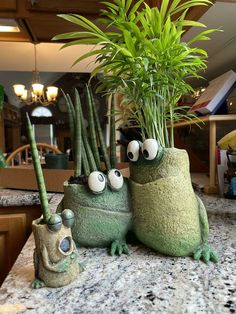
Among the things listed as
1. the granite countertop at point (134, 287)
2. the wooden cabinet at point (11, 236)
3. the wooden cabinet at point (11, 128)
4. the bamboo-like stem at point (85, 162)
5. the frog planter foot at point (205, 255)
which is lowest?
the wooden cabinet at point (11, 236)

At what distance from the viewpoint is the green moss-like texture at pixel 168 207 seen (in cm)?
52

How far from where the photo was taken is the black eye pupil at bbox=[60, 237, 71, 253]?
45 cm

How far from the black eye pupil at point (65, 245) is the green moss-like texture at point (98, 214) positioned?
0.34 ft

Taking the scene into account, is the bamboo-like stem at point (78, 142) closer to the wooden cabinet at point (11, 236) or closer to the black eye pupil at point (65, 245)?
the black eye pupil at point (65, 245)

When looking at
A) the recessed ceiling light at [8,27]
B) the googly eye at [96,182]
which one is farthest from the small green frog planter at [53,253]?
the recessed ceiling light at [8,27]

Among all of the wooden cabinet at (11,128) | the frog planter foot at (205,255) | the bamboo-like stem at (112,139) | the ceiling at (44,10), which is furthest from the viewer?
the wooden cabinet at (11,128)

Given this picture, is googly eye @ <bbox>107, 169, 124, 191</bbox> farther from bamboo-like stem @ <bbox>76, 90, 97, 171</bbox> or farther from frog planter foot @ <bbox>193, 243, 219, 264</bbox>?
frog planter foot @ <bbox>193, 243, 219, 264</bbox>

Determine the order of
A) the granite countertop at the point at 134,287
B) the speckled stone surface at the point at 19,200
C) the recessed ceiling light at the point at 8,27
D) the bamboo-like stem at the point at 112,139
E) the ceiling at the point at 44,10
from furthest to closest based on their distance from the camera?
the recessed ceiling light at the point at 8,27 < the ceiling at the point at 44,10 < the speckled stone surface at the point at 19,200 < the bamboo-like stem at the point at 112,139 < the granite countertop at the point at 134,287

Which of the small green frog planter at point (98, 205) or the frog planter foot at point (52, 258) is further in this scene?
the small green frog planter at point (98, 205)

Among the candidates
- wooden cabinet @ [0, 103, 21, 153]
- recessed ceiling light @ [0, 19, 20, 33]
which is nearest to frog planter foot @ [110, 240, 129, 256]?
recessed ceiling light @ [0, 19, 20, 33]

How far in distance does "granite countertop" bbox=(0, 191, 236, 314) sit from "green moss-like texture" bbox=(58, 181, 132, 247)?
33 mm

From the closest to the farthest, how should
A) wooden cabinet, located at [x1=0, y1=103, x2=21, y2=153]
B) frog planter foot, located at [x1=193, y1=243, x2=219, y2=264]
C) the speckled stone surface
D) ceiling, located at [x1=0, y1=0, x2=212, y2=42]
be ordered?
frog planter foot, located at [x1=193, y1=243, x2=219, y2=264] → the speckled stone surface → ceiling, located at [x1=0, y1=0, x2=212, y2=42] → wooden cabinet, located at [x1=0, y1=103, x2=21, y2=153]

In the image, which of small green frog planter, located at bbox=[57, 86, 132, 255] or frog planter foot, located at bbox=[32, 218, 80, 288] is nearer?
frog planter foot, located at bbox=[32, 218, 80, 288]

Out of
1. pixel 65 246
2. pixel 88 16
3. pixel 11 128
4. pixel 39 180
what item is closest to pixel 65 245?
pixel 65 246
